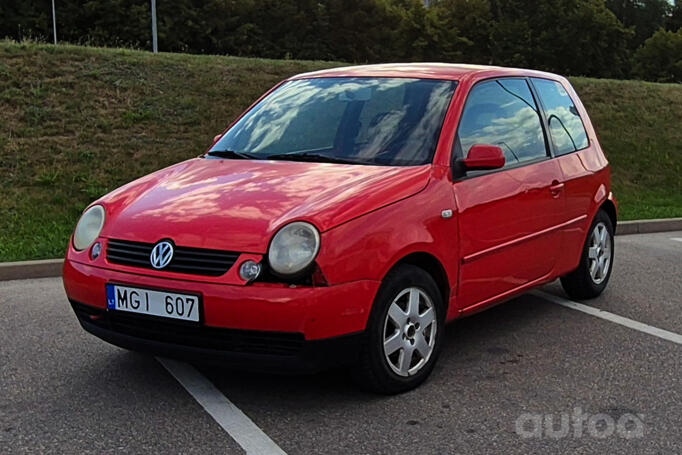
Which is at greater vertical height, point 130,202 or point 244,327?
point 130,202

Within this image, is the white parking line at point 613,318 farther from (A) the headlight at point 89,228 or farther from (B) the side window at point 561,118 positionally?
(A) the headlight at point 89,228

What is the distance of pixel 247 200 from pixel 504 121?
6.47ft

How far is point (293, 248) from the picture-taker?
12.1ft

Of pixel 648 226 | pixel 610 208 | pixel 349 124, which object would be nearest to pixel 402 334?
pixel 349 124

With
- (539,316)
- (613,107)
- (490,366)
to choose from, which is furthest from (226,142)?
(613,107)

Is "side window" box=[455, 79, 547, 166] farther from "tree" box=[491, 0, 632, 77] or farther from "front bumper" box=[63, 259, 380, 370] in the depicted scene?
"tree" box=[491, 0, 632, 77]

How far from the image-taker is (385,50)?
206 ft

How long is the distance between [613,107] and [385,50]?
147ft

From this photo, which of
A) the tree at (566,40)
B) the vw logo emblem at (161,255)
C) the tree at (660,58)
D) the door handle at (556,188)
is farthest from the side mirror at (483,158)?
the tree at (660,58)

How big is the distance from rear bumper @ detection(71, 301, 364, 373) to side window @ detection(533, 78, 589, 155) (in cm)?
267

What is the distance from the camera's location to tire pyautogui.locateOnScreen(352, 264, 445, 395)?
3.89 m

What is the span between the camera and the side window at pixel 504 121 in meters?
4.83

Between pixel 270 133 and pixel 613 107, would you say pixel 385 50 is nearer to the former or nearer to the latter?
pixel 613 107

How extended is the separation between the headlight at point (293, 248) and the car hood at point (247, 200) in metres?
0.04
